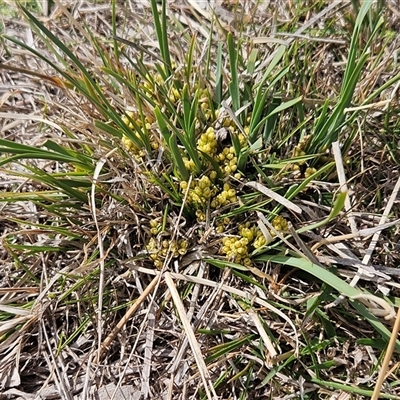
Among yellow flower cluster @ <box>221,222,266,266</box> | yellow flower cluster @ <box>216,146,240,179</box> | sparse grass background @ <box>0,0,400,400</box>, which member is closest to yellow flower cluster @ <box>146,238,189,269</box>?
sparse grass background @ <box>0,0,400,400</box>

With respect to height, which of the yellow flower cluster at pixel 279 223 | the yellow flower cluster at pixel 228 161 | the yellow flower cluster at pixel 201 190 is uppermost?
the yellow flower cluster at pixel 228 161

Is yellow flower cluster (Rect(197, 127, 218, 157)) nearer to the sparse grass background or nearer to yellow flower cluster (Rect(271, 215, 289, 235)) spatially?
the sparse grass background

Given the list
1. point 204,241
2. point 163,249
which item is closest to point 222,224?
point 204,241

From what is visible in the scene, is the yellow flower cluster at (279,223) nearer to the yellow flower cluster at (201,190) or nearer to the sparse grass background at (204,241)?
the sparse grass background at (204,241)

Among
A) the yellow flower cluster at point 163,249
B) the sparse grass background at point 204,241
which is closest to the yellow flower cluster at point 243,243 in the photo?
the sparse grass background at point 204,241

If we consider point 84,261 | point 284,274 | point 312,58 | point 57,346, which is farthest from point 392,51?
point 57,346

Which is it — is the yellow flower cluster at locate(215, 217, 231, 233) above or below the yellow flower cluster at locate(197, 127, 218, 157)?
below

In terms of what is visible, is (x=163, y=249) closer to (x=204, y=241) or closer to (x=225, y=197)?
(x=204, y=241)
